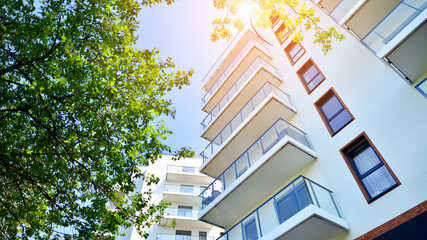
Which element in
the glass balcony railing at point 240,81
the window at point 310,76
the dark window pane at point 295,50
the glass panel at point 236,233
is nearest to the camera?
the glass panel at point 236,233

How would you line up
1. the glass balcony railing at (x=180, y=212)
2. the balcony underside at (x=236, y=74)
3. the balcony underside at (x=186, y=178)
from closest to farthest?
the balcony underside at (x=236, y=74) → the glass balcony railing at (x=180, y=212) → the balcony underside at (x=186, y=178)

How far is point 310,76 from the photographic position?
1347 cm

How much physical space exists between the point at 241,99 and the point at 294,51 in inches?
160

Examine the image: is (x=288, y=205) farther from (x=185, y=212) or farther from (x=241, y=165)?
(x=185, y=212)

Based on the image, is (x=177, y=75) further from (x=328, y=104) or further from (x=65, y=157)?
(x=328, y=104)

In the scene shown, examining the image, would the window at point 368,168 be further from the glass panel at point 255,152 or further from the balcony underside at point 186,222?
the balcony underside at point 186,222

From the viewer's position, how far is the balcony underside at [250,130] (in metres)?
13.2

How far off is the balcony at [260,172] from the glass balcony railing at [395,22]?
4.29 metres

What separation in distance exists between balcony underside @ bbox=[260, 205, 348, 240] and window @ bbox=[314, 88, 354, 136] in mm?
3558

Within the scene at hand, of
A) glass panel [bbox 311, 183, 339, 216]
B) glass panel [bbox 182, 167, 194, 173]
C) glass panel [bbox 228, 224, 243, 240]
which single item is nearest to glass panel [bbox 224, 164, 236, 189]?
glass panel [bbox 228, 224, 243, 240]

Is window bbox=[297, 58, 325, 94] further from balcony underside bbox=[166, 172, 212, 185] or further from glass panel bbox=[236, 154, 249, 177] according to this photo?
balcony underside bbox=[166, 172, 212, 185]

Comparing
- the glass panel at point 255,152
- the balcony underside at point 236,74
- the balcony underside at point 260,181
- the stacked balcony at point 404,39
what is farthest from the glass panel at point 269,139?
the balcony underside at point 236,74

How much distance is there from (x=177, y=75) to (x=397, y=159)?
7542mm

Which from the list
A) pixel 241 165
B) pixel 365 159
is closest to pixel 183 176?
pixel 241 165
